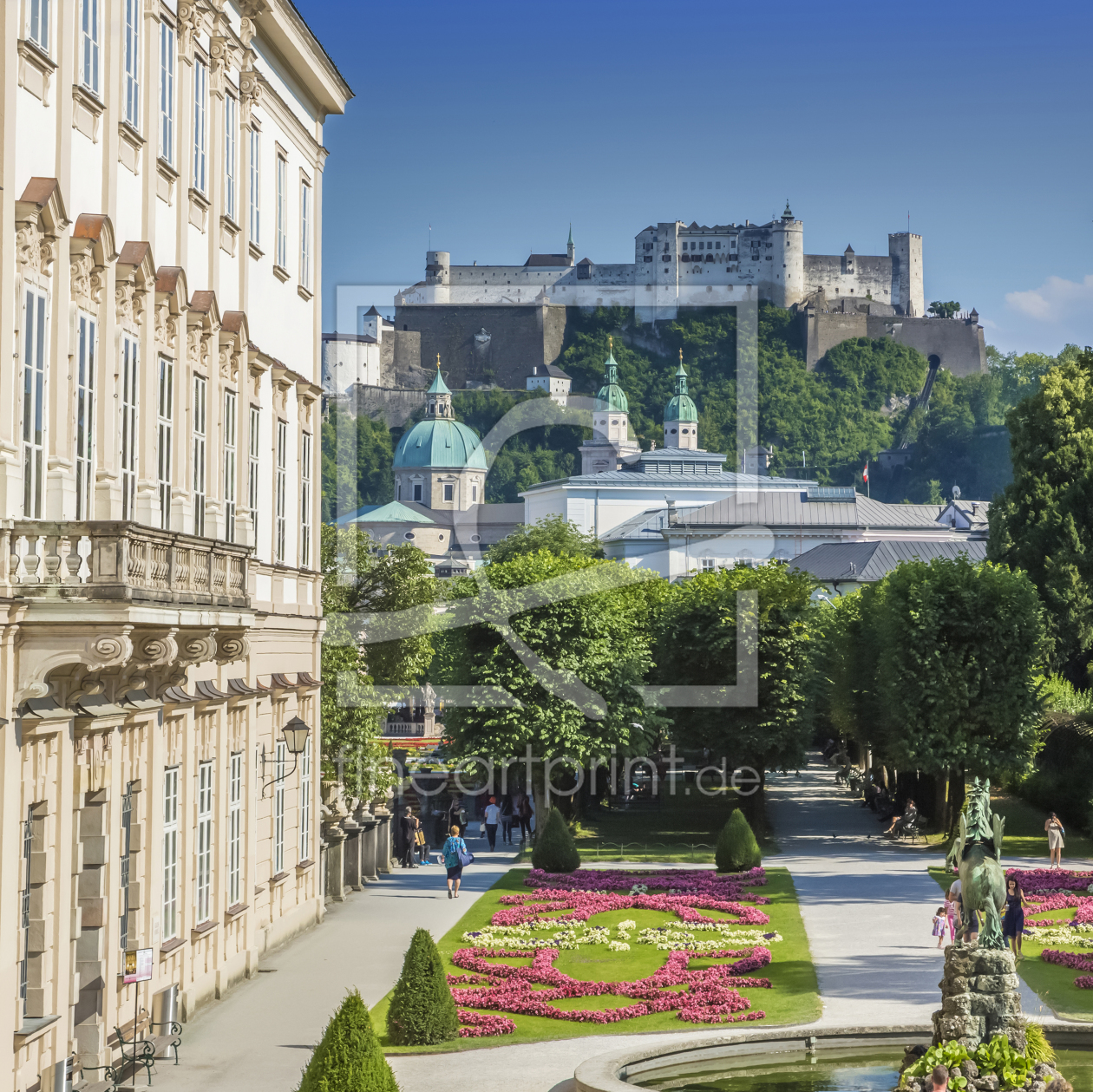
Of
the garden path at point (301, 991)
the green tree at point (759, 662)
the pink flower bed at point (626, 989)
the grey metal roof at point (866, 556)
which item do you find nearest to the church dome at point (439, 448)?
the grey metal roof at point (866, 556)

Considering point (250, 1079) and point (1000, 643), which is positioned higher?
point (1000, 643)

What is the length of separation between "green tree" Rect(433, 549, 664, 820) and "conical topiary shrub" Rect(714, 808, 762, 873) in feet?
21.7

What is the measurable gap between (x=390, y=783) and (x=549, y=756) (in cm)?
665

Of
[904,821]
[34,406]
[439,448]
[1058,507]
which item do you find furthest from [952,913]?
[439,448]

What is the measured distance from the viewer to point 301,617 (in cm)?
2761

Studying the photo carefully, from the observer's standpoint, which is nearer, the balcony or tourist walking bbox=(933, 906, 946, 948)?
the balcony

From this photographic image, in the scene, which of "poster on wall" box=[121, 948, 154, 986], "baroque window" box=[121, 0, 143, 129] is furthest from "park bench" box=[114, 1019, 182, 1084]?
"baroque window" box=[121, 0, 143, 129]

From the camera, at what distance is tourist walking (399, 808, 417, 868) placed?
40.3 m

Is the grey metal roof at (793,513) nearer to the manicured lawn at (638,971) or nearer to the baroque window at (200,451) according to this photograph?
the manicured lawn at (638,971)

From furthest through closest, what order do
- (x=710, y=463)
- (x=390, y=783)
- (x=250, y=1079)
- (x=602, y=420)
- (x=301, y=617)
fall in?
(x=602, y=420), (x=710, y=463), (x=390, y=783), (x=301, y=617), (x=250, y=1079)

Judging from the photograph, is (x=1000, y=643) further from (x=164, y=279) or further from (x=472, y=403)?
(x=472, y=403)

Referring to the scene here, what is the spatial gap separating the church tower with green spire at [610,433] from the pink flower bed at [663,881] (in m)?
148

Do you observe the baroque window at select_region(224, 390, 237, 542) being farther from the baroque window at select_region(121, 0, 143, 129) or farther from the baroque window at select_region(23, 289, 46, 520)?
the baroque window at select_region(23, 289, 46, 520)

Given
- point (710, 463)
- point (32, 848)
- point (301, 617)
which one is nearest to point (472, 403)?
point (710, 463)
